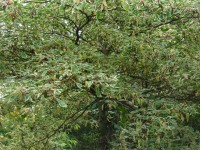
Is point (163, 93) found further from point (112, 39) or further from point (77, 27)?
point (77, 27)

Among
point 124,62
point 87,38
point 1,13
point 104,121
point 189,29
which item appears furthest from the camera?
point 104,121

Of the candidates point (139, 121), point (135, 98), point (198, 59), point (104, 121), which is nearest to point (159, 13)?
point (198, 59)

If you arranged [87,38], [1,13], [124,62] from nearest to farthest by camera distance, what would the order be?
[1,13], [124,62], [87,38]

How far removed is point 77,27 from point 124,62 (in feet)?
2.26

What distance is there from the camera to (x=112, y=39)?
3.51 metres

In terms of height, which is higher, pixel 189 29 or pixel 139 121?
pixel 189 29

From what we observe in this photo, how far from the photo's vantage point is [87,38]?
3.85m

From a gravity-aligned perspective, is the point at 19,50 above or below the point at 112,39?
below

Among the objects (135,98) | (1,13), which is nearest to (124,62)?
(135,98)

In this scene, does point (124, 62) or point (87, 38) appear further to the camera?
point (87, 38)

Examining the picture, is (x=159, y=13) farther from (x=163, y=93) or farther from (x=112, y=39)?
(x=163, y=93)

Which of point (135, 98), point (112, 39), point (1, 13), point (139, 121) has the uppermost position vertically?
point (1, 13)

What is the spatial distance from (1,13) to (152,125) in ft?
6.01

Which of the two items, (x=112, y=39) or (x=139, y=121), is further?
(x=112, y=39)
